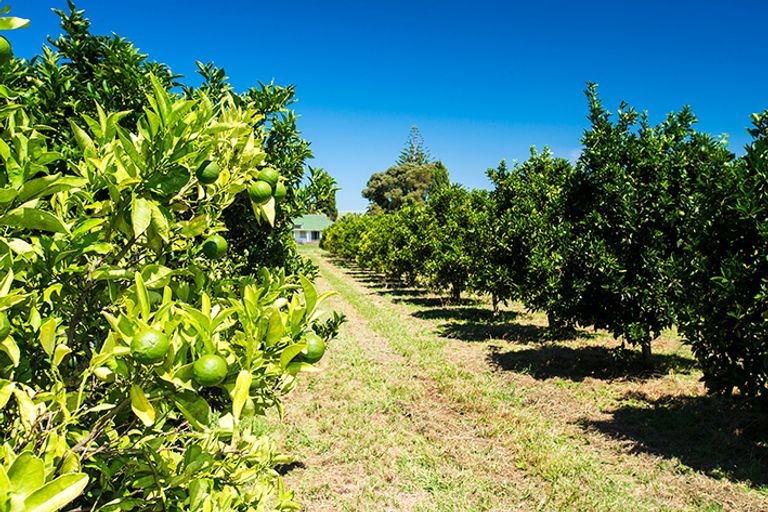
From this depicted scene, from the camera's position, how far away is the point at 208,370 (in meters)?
1.17

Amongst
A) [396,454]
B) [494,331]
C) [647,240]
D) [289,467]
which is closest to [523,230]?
[494,331]

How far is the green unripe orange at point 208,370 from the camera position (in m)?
1.17

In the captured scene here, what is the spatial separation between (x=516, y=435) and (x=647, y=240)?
3.82m

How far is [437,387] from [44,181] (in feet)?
22.9

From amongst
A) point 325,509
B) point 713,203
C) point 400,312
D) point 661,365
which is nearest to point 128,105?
point 325,509

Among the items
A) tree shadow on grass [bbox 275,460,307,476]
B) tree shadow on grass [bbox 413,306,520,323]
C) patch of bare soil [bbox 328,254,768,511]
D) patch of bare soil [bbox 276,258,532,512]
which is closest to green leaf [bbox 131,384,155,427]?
patch of bare soil [bbox 276,258,532,512]

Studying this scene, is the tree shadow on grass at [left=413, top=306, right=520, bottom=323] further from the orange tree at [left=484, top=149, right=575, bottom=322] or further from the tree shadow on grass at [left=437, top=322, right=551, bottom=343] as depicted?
the orange tree at [left=484, top=149, right=575, bottom=322]

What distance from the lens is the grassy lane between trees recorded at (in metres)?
4.31

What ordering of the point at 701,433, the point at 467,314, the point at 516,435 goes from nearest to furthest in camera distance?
the point at 516,435
the point at 701,433
the point at 467,314

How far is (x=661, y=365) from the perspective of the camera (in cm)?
859

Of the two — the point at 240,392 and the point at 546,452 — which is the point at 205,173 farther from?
the point at 546,452

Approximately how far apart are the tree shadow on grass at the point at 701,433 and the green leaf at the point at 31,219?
5827 millimetres

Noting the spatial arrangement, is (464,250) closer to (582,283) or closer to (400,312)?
(400,312)

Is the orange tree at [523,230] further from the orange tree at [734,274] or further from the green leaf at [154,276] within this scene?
the green leaf at [154,276]
